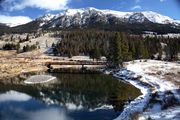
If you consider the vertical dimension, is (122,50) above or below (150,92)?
above

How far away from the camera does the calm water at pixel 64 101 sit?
48.3m

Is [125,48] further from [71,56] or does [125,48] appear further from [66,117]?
[66,117]

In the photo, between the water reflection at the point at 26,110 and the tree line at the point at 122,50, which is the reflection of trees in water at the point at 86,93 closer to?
the water reflection at the point at 26,110

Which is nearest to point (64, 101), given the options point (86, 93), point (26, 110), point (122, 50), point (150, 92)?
point (86, 93)

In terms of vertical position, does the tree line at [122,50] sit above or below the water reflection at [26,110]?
above

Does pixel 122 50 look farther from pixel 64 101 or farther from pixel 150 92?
pixel 64 101

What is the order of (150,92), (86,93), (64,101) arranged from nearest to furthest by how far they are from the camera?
(64,101)
(150,92)
(86,93)

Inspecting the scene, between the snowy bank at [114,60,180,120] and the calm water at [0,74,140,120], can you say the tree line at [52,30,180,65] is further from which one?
the calm water at [0,74,140,120]

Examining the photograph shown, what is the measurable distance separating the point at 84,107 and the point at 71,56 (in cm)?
11928

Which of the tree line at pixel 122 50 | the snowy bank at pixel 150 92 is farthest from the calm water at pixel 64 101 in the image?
the tree line at pixel 122 50

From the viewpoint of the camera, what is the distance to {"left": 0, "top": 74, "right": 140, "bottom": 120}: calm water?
48.3 meters

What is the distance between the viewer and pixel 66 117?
46.7m

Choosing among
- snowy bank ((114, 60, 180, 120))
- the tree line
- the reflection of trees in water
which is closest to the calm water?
the reflection of trees in water

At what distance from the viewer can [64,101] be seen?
60.8 meters
